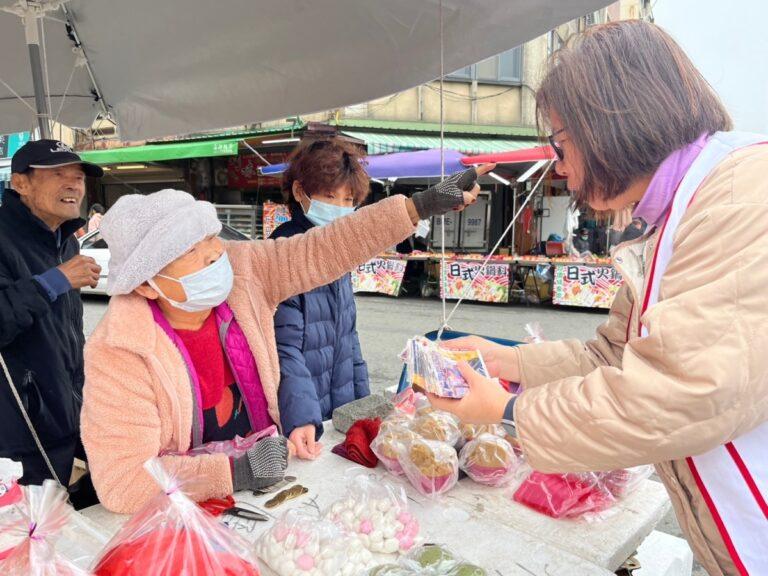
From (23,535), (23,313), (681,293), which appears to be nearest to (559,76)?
(681,293)

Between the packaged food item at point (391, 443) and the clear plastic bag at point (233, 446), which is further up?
the clear plastic bag at point (233, 446)

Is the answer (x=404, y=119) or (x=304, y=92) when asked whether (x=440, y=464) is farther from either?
(x=404, y=119)

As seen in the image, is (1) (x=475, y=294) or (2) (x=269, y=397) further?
(1) (x=475, y=294)

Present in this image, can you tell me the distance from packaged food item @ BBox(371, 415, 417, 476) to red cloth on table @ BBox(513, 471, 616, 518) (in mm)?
348

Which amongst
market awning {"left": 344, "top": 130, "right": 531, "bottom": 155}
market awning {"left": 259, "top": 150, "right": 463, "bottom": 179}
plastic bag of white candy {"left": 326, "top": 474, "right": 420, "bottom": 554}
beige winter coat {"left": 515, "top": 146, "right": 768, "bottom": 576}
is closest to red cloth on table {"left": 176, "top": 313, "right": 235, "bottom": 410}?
plastic bag of white candy {"left": 326, "top": 474, "right": 420, "bottom": 554}

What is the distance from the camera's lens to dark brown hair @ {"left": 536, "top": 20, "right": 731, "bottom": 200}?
Answer: 994mm

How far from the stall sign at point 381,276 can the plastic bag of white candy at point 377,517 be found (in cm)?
963

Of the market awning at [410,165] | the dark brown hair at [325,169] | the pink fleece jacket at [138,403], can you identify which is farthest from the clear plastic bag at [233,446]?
the market awning at [410,165]

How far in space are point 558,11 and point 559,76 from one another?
1.18m

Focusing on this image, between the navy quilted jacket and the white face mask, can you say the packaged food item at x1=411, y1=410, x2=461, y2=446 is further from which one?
the white face mask

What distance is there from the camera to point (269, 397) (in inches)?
64.7

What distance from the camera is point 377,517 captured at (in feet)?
4.00

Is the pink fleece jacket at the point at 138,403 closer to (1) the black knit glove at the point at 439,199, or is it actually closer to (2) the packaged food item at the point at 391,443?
(2) the packaged food item at the point at 391,443

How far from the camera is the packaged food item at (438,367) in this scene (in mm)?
1194
